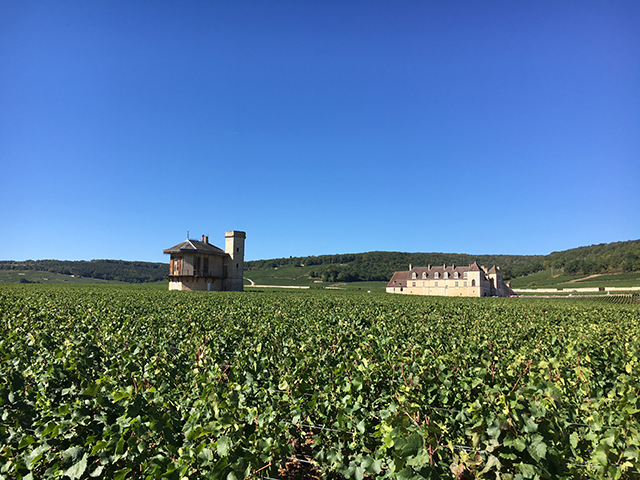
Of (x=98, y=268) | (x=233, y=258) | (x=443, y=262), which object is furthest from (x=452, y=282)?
(x=98, y=268)

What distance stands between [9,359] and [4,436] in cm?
230

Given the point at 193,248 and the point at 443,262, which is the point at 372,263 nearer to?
the point at 443,262

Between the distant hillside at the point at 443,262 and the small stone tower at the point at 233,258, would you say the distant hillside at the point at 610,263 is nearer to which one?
the distant hillside at the point at 443,262

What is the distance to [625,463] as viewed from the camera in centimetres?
198

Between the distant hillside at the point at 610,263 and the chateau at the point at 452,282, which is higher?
the distant hillside at the point at 610,263

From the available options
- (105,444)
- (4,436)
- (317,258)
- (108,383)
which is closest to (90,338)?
(108,383)

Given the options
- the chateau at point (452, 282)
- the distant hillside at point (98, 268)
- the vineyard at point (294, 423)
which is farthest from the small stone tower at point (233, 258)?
the distant hillside at point (98, 268)

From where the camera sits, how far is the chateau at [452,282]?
6519cm

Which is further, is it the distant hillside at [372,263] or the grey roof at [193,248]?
the distant hillside at [372,263]

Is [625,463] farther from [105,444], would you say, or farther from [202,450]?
[105,444]

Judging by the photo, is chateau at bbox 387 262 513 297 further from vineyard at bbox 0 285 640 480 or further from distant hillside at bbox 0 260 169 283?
distant hillside at bbox 0 260 169 283

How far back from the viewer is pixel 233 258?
44.6 metres

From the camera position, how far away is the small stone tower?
44469 millimetres

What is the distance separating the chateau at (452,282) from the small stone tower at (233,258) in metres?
37.0
